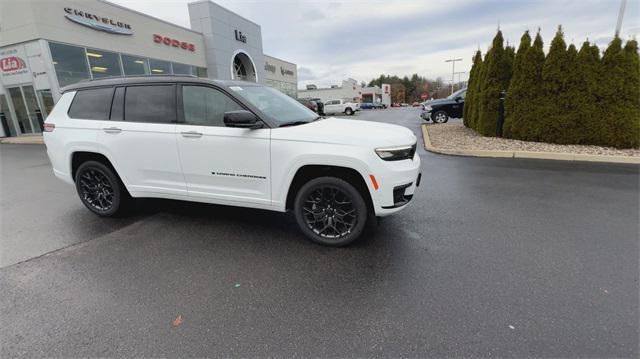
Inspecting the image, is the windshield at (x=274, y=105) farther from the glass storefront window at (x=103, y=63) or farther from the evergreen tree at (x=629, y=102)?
the glass storefront window at (x=103, y=63)

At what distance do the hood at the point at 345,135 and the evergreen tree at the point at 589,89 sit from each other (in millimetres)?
7662

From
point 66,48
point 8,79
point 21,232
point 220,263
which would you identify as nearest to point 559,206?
point 220,263

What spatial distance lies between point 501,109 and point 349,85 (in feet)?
217

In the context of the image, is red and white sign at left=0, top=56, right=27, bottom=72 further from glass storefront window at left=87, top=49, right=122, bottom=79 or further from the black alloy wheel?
the black alloy wheel

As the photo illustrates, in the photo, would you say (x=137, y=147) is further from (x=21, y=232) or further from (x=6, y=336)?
(x=6, y=336)

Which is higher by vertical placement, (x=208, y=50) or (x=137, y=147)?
(x=208, y=50)

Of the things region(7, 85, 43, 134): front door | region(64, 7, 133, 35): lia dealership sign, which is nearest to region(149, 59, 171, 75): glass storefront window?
region(64, 7, 133, 35): lia dealership sign

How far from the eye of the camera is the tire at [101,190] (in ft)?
13.8

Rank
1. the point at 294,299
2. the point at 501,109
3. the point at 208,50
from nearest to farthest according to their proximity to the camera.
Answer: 1. the point at 294,299
2. the point at 501,109
3. the point at 208,50

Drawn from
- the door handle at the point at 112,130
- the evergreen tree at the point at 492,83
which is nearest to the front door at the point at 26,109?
the door handle at the point at 112,130

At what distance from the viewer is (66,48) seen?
15.0 meters

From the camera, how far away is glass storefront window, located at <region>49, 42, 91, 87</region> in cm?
1473

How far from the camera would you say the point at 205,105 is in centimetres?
364

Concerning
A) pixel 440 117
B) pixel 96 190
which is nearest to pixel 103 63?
pixel 96 190
